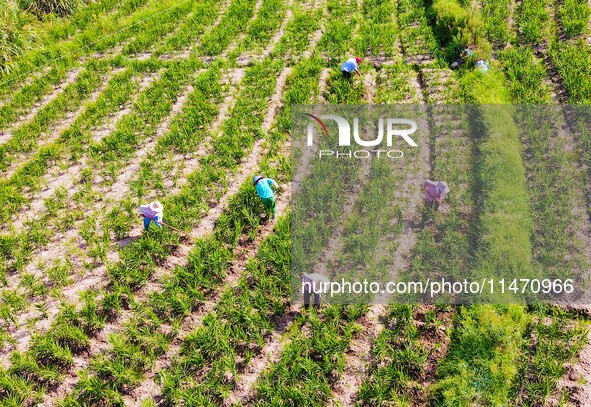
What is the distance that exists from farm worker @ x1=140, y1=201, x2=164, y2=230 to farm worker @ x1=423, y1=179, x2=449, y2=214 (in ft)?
13.5

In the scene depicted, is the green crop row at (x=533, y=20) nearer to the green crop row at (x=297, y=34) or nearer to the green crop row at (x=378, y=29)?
the green crop row at (x=378, y=29)

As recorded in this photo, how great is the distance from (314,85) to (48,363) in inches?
287

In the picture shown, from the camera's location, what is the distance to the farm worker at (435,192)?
20.5 feet

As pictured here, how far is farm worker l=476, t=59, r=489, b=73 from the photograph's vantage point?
30.6 ft

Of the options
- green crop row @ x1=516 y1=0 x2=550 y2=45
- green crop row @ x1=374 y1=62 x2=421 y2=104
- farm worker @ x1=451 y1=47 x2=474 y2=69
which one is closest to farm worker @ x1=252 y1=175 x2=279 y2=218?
green crop row @ x1=374 y1=62 x2=421 y2=104

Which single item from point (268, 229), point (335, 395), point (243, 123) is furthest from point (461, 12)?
point (335, 395)

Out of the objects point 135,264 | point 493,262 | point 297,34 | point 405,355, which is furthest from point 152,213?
point 297,34

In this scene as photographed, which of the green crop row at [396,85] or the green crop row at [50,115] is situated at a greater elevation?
the green crop row at [50,115]

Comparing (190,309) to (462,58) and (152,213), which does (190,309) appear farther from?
(462,58)

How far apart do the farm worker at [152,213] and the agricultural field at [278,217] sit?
0.15m

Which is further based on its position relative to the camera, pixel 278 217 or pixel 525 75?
pixel 525 75

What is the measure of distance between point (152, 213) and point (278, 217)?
1.92 m

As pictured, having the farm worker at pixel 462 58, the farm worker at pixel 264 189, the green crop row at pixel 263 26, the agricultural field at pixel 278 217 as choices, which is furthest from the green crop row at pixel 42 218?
the farm worker at pixel 462 58

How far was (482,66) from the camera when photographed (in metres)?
9.39
